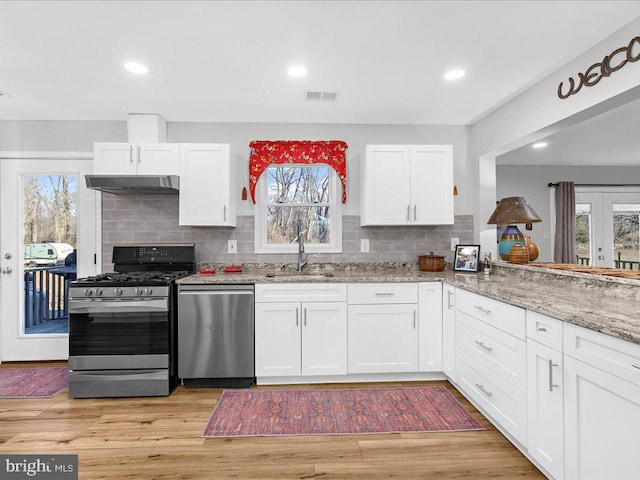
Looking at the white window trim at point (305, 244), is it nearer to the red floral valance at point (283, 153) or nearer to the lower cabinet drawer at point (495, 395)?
the red floral valance at point (283, 153)

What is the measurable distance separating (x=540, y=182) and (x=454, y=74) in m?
4.69

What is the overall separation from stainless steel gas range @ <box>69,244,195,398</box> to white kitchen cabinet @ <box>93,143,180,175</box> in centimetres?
100

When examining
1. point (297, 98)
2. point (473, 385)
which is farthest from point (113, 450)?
point (297, 98)

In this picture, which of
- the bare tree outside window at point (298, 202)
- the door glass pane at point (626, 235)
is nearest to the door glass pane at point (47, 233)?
the bare tree outside window at point (298, 202)

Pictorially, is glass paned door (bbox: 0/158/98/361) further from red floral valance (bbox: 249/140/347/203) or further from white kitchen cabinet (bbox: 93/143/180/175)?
red floral valance (bbox: 249/140/347/203)

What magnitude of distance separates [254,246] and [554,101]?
2693 millimetres

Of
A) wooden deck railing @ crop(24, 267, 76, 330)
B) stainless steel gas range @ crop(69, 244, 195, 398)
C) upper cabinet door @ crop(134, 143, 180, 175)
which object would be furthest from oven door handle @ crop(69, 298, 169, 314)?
upper cabinet door @ crop(134, 143, 180, 175)

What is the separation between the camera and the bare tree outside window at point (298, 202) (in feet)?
12.3

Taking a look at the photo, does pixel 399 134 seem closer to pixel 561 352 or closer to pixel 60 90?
pixel 561 352

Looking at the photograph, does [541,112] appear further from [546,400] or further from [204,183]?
[204,183]

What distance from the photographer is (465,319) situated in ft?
8.73

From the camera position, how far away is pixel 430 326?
308 centimetres

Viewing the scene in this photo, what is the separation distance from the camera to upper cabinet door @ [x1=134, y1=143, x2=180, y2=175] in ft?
10.8

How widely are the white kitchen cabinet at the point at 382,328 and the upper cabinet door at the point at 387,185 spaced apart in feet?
2.24
